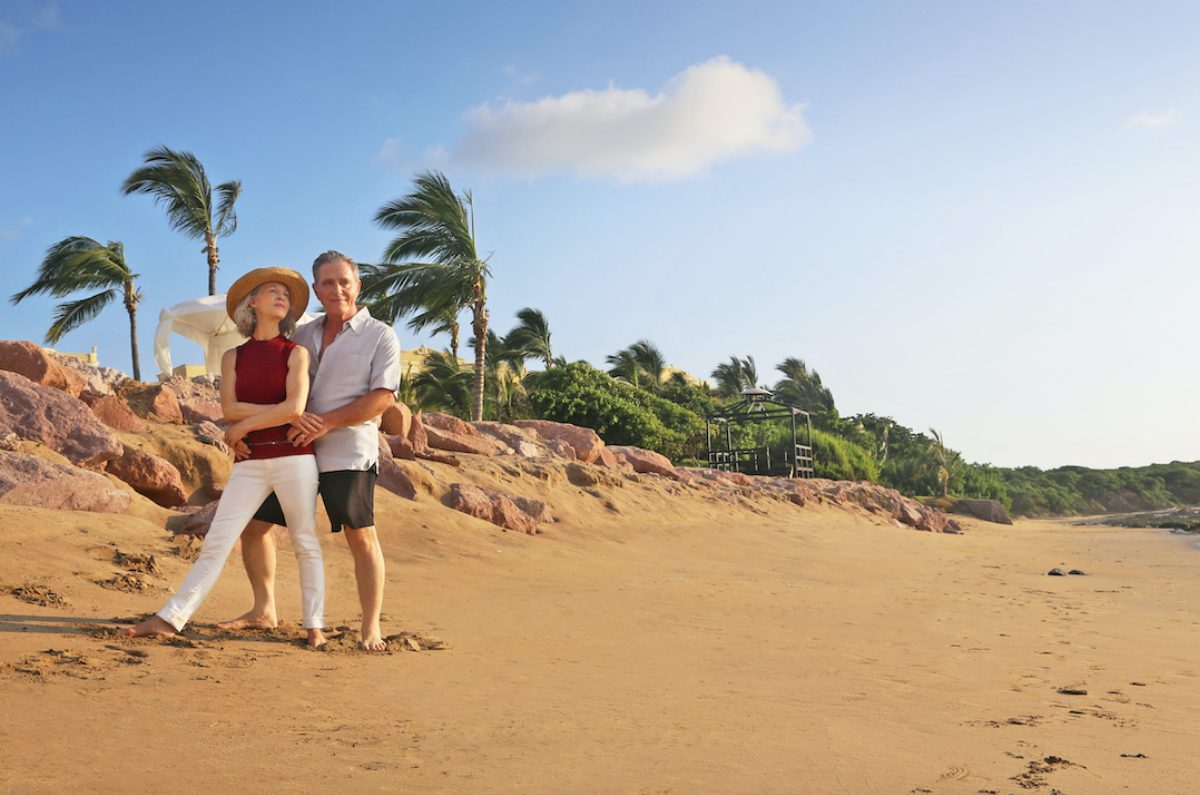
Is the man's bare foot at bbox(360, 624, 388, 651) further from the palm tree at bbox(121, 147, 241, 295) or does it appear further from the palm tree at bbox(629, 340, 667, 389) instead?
the palm tree at bbox(629, 340, 667, 389)

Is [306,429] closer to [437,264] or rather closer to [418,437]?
[418,437]

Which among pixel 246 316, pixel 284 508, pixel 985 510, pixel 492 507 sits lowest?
pixel 985 510

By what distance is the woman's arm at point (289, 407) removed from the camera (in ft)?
12.5

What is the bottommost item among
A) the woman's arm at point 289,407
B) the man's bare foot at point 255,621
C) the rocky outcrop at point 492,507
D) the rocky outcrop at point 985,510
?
the rocky outcrop at point 985,510

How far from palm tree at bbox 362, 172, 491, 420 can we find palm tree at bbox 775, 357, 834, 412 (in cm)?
3776

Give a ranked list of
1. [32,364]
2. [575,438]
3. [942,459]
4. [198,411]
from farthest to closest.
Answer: [942,459] < [575,438] < [198,411] < [32,364]

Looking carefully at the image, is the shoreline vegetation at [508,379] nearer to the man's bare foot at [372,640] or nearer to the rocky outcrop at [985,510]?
the rocky outcrop at [985,510]

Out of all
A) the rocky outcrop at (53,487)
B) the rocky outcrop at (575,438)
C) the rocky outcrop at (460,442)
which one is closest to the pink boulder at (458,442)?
the rocky outcrop at (460,442)

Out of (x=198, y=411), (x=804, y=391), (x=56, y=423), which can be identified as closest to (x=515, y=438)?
(x=198, y=411)

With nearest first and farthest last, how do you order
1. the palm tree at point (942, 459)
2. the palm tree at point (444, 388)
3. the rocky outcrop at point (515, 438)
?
the rocky outcrop at point (515, 438) → the palm tree at point (444, 388) → the palm tree at point (942, 459)

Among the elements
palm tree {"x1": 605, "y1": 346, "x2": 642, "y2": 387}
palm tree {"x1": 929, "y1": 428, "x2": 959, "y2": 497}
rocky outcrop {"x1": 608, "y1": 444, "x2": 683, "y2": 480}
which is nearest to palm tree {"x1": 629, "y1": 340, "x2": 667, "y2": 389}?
palm tree {"x1": 605, "y1": 346, "x2": 642, "y2": 387}

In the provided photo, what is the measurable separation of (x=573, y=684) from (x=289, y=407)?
1.60 metres

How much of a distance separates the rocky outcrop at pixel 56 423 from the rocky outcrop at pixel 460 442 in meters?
4.78

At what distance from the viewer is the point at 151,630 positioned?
12.1 ft
